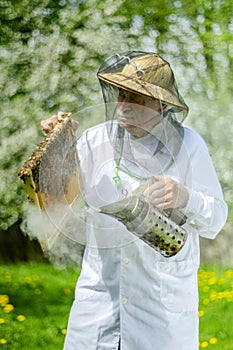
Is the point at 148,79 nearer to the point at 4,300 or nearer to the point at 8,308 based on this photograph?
the point at 8,308

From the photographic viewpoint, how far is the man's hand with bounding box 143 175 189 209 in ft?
6.45

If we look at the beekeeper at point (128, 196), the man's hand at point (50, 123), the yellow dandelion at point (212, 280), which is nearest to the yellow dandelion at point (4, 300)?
the yellow dandelion at point (212, 280)

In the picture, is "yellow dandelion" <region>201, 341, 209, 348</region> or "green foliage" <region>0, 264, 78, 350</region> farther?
"green foliage" <region>0, 264, 78, 350</region>

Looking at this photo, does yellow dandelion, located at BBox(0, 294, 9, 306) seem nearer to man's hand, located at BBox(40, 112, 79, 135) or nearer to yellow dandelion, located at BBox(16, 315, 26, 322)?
yellow dandelion, located at BBox(16, 315, 26, 322)


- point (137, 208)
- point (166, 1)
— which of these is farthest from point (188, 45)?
point (137, 208)

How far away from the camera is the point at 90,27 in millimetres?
5168

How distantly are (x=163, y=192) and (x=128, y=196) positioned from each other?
0.12 metres

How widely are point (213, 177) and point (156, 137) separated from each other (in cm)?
21

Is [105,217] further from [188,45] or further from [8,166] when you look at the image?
[188,45]

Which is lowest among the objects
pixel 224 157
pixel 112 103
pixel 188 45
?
pixel 224 157

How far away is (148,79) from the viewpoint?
82.0 inches

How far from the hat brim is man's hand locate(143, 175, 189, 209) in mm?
231

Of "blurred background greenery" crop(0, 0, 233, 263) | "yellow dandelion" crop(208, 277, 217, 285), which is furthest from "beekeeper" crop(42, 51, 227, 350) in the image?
"yellow dandelion" crop(208, 277, 217, 285)

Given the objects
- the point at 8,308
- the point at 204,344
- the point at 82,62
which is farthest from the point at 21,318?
the point at 82,62
